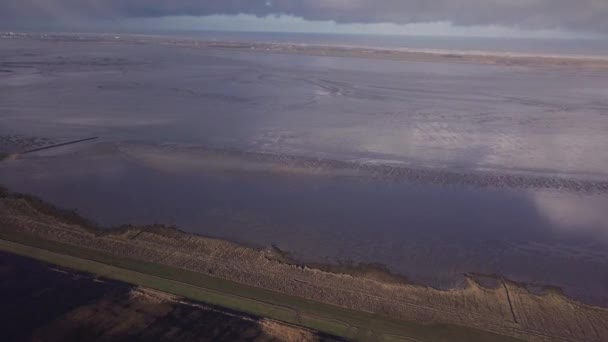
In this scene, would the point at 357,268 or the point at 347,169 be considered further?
the point at 347,169

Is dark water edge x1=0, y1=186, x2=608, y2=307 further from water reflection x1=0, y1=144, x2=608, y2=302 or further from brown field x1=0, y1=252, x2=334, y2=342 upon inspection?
brown field x1=0, y1=252, x2=334, y2=342

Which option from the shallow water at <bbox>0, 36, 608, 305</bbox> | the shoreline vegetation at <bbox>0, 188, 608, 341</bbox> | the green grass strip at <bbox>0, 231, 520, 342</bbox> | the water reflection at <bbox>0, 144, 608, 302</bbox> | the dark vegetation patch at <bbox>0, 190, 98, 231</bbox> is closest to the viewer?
the green grass strip at <bbox>0, 231, 520, 342</bbox>

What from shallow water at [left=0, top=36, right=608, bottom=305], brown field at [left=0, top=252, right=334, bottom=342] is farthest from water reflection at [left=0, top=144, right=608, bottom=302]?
brown field at [left=0, top=252, right=334, bottom=342]

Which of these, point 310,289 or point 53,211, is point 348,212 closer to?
point 310,289

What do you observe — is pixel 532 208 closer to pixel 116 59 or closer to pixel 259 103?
pixel 259 103

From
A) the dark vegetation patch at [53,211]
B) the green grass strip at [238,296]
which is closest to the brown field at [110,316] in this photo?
the green grass strip at [238,296]

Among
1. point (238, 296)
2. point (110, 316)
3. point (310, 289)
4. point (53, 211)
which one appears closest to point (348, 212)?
point (310, 289)

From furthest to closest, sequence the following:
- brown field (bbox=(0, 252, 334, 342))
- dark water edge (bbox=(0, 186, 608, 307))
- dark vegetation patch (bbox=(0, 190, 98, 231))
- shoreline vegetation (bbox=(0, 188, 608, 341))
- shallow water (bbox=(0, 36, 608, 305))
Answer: dark vegetation patch (bbox=(0, 190, 98, 231)) → shallow water (bbox=(0, 36, 608, 305)) → dark water edge (bbox=(0, 186, 608, 307)) → shoreline vegetation (bbox=(0, 188, 608, 341)) → brown field (bbox=(0, 252, 334, 342))
